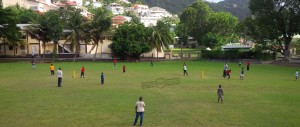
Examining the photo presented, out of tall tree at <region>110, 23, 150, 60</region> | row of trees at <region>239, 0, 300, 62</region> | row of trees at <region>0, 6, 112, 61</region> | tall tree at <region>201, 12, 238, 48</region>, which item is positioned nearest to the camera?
row of trees at <region>239, 0, 300, 62</region>

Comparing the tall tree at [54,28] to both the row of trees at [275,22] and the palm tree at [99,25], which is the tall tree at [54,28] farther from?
the row of trees at [275,22]

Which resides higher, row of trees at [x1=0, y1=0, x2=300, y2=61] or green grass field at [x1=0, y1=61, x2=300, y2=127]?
row of trees at [x1=0, y1=0, x2=300, y2=61]

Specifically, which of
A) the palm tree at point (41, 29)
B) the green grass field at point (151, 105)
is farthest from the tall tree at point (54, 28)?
the green grass field at point (151, 105)

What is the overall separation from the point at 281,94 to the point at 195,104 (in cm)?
788

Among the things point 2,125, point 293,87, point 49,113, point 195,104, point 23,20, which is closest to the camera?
point 2,125

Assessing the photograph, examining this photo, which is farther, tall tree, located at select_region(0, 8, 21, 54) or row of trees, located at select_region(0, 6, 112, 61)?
row of trees, located at select_region(0, 6, 112, 61)

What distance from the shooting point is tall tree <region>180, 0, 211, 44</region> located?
335 feet

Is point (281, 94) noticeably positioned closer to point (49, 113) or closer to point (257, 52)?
point (49, 113)

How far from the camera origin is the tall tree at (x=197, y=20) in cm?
10219

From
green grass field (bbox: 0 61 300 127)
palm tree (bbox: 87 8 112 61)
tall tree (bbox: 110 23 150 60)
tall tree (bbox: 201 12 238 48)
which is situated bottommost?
green grass field (bbox: 0 61 300 127)

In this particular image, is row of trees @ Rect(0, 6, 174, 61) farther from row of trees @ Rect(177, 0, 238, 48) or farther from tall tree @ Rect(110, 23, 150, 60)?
row of trees @ Rect(177, 0, 238, 48)

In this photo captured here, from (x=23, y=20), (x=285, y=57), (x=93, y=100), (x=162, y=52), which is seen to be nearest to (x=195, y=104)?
(x=93, y=100)

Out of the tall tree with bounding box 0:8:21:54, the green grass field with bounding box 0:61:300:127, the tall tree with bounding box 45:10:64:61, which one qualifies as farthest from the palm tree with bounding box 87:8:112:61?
the green grass field with bounding box 0:61:300:127

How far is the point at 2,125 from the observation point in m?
15.3
